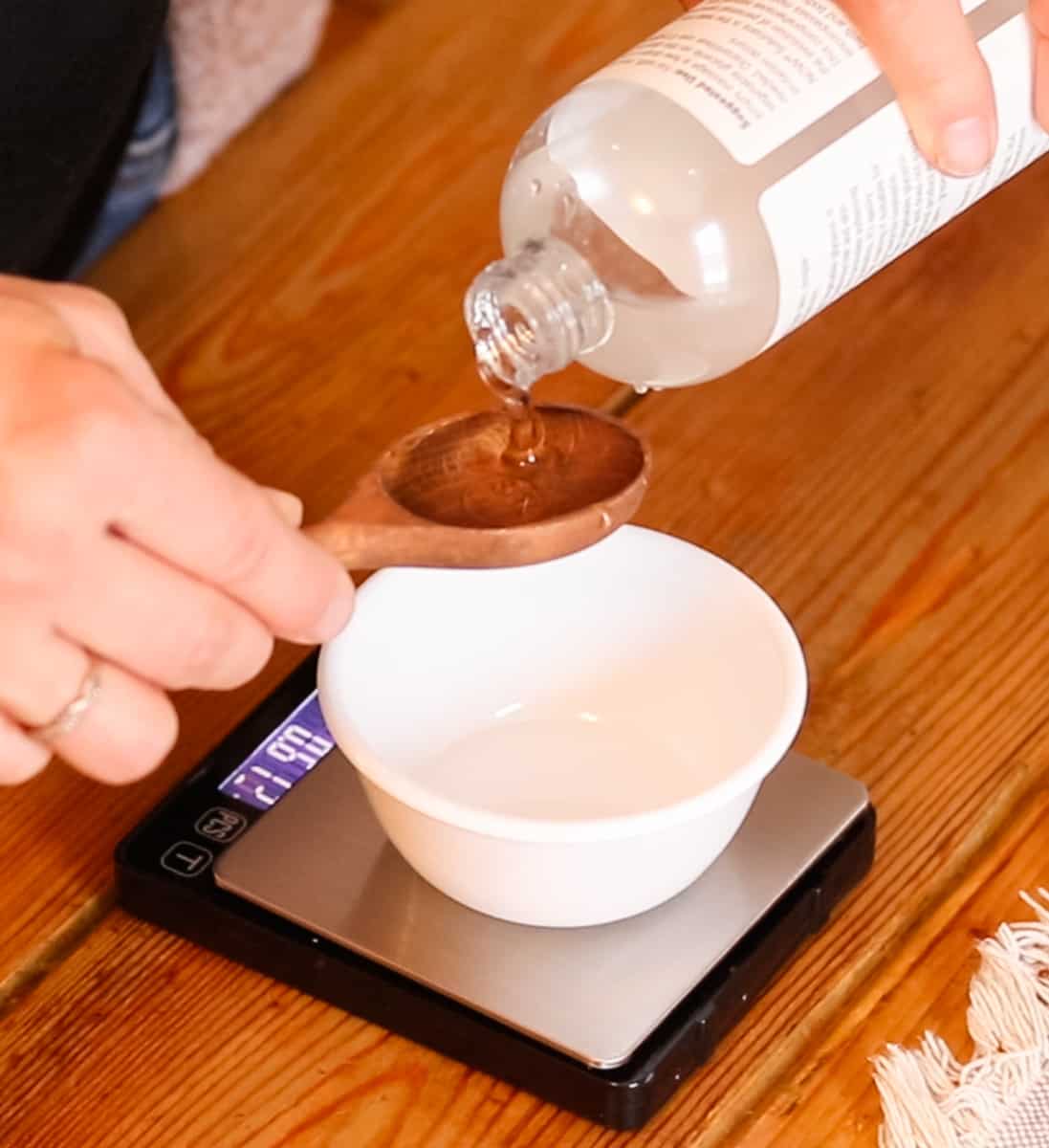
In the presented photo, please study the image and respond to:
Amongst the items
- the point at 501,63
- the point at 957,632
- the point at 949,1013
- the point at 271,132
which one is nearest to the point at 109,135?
the point at 271,132

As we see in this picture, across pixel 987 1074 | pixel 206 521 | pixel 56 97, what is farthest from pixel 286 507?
pixel 56 97

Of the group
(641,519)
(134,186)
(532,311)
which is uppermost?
(532,311)

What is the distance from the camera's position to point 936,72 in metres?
0.70

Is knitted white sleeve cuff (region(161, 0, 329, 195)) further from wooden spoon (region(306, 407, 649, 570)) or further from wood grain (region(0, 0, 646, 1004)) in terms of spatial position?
wooden spoon (region(306, 407, 649, 570))

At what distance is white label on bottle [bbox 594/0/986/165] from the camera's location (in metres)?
0.69

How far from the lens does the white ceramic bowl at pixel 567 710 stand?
70cm

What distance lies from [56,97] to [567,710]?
0.43 meters

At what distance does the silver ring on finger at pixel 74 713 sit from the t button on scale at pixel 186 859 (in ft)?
0.59

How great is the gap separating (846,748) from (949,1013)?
134mm

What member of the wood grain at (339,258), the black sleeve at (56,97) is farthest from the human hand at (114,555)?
the black sleeve at (56,97)

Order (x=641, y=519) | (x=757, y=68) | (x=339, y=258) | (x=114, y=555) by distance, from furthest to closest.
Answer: (x=339, y=258), (x=641, y=519), (x=757, y=68), (x=114, y=555)

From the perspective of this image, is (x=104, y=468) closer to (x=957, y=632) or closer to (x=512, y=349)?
(x=512, y=349)

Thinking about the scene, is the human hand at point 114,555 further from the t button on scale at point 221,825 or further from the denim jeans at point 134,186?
the denim jeans at point 134,186

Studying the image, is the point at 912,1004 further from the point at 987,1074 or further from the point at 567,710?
the point at 567,710
